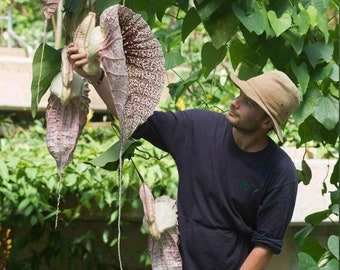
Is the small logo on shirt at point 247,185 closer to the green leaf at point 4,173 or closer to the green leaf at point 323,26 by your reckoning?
the green leaf at point 323,26

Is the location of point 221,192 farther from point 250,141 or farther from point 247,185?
point 250,141

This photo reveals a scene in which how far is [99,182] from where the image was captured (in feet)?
17.3

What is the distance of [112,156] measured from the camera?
334 centimetres

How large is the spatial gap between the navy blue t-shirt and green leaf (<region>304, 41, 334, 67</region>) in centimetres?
39

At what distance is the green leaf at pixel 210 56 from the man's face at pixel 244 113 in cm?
45

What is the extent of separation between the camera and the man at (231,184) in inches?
132

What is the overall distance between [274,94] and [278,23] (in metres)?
0.26

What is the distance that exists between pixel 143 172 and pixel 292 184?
1.97 m

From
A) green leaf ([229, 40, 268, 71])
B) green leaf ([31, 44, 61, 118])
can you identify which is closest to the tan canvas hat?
green leaf ([229, 40, 268, 71])

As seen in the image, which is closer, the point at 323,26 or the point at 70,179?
the point at 323,26

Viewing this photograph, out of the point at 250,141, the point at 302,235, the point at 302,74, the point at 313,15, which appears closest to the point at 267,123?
the point at 250,141

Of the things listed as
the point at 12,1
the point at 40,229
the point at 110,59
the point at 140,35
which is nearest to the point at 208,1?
the point at 140,35

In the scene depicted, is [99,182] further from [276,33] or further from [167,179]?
[276,33]

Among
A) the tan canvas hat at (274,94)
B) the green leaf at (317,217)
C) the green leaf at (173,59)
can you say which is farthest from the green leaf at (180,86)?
the green leaf at (317,217)
